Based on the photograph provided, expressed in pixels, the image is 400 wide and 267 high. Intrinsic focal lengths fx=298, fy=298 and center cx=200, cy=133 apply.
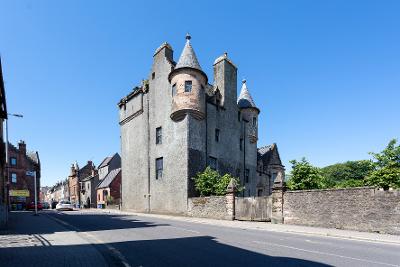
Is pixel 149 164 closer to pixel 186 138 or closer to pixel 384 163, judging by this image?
pixel 186 138

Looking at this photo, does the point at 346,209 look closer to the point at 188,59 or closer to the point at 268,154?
the point at 188,59

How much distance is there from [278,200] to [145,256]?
14043 millimetres

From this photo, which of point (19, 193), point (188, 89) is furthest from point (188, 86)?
point (19, 193)

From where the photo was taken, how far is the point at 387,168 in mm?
17469

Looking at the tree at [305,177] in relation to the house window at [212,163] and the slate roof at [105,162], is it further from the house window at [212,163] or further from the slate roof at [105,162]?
the slate roof at [105,162]

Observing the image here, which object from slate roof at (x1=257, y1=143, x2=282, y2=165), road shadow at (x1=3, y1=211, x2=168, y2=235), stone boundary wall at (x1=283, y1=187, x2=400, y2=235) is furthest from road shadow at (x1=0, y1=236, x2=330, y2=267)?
slate roof at (x1=257, y1=143, x2=282, y2=165)

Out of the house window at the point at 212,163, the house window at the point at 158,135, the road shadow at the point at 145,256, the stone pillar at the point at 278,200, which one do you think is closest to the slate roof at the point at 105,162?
the house window at the point at 158,135

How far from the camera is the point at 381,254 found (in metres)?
9.38

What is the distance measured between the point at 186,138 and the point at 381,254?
20.0 meters

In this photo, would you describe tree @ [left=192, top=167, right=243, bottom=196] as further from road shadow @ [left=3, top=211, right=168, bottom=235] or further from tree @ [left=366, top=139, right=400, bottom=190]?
tree @ [left=366, top=139, right=400, bottom=190]

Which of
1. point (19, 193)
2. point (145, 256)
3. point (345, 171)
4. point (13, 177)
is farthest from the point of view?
point (345, 171)

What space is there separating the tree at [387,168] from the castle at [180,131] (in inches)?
592

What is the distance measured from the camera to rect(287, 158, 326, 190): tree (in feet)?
74.2

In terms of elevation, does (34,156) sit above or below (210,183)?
above
